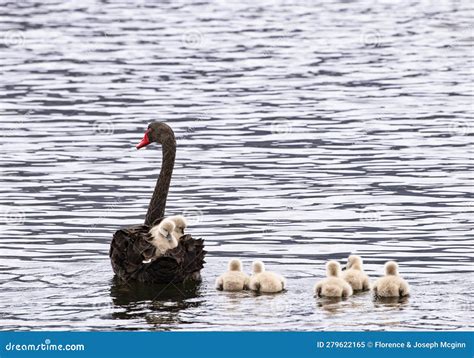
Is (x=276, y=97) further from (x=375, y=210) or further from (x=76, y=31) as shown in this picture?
(x=76, y=31)

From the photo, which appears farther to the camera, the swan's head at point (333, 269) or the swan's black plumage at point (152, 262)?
the swan's black plumage at point (152, 262)

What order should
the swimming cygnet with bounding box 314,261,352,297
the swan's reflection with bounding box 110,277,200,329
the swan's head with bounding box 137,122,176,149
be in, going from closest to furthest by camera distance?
1. the swan's reflection with bounding box 110,277,200,329
2. the swimming cygnet with bounding box 314,261,352,297
3. the swan's head with bounding box 137,122,176,149

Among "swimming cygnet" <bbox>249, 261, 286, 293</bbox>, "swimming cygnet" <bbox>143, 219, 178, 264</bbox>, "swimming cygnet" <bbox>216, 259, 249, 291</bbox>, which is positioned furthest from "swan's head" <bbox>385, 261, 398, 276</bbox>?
"swimming cygnet" <bbox>143, 219, 178, 264</bbox>

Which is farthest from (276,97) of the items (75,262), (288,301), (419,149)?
(288,301)

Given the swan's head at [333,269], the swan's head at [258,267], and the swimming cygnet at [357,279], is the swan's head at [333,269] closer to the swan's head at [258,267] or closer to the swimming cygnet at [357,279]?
the swimming cygnet at [357,279]

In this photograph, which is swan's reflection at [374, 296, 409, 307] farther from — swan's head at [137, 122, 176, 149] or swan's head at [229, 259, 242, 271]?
swan's head at [137, 122, 176, 149]

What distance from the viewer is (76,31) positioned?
41.2 metres

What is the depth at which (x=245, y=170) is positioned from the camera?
19000mm

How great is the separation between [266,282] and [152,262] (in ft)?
3.41

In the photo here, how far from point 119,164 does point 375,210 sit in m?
4.56

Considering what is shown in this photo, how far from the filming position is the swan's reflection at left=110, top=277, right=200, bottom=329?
11586mm

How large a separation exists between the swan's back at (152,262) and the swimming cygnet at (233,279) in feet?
1.21

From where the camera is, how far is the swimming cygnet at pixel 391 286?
1196cm

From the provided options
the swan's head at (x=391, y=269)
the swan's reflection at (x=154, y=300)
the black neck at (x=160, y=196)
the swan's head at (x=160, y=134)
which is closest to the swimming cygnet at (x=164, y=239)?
the swan's reflection at (x=154, y=300)
